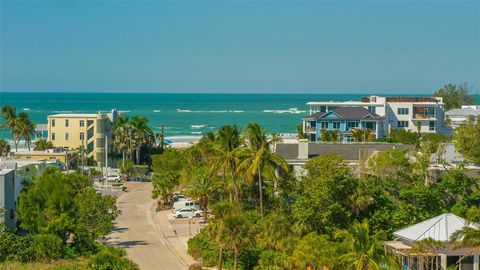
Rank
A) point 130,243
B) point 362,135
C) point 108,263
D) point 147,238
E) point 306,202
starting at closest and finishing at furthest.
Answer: point 108,263 < point 306,202 < point 130,243 < point 147,238 < point 362,135

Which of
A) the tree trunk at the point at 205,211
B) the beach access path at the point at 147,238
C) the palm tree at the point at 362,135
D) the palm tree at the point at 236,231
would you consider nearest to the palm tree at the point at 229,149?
the beach access path at the point at 147,238

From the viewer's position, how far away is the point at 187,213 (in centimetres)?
5772

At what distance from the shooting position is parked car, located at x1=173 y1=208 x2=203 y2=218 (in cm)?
5772

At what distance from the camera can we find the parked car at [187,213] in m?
57.7

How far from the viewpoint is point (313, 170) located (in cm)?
4472

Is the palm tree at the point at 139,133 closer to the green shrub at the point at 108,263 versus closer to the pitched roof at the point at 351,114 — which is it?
the pitched roof at the point at 351,114

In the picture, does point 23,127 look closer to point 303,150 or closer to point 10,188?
point 10,188

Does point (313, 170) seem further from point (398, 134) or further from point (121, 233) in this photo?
point (398, 134)

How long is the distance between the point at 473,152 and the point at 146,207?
→ 25702mm

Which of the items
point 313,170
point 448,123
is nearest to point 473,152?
point 313,170

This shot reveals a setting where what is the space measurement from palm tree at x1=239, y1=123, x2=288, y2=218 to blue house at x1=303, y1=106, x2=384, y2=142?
4639 centimetres

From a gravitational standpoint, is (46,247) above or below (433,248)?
below

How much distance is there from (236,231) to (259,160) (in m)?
7.71

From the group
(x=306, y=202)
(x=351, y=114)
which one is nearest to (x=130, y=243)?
(x=306, y=202)
